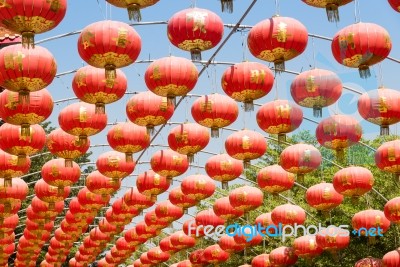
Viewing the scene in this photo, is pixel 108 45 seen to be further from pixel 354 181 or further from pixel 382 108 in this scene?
pixel 354 181

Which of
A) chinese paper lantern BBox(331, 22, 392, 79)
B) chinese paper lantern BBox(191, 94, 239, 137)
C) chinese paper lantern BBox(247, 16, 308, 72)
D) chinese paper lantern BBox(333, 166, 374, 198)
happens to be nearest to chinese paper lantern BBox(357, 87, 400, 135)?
chinese paper lantern BBox(331, 22, 392, 79)

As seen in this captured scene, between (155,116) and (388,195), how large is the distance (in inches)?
443

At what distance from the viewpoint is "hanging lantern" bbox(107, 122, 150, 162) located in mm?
11258

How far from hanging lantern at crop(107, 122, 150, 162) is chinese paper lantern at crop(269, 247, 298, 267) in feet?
24.9

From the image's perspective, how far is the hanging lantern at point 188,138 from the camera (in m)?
11.0

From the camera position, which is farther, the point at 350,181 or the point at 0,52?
the point at 350,181

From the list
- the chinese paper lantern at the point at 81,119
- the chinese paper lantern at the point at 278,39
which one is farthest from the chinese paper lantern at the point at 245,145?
the chinese paper lantern at the point at 278,39

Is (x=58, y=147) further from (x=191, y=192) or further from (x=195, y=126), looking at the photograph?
(x=191, y=192)

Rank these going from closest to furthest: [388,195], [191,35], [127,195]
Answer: [191,35]
[127,195]
[388,195]

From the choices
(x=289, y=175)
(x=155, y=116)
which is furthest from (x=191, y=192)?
(x=155, y=116)

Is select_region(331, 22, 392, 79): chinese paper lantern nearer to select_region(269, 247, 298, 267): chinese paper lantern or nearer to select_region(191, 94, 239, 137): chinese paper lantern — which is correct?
select_region(191, 94, 239, 137): chinese paper lantern

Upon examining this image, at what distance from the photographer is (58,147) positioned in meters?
11.7

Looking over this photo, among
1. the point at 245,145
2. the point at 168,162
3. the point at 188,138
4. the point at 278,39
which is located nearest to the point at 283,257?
the point at 168,162

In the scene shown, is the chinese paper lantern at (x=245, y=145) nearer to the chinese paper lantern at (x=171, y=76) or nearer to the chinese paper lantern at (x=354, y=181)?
the chinese paper lantern at (x=354, y=181)
